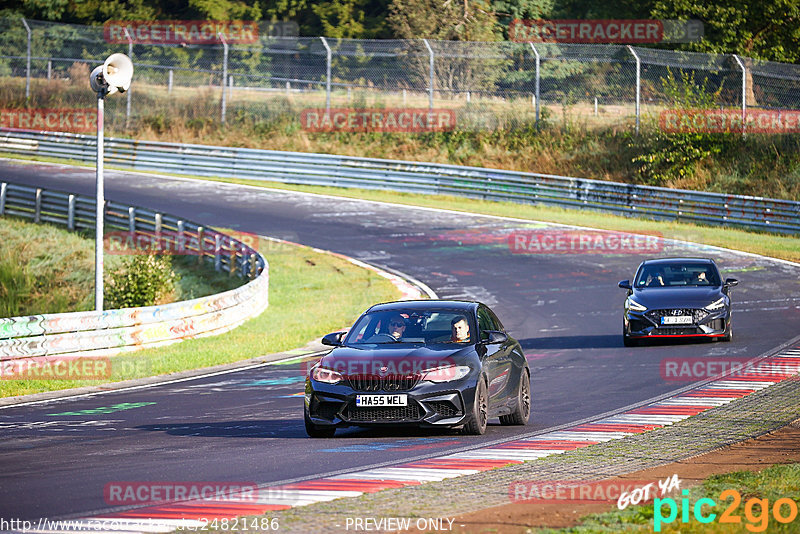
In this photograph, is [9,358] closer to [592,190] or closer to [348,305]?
[348,305]

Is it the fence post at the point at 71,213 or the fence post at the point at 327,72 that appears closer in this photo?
the fence post at the point at 71,213

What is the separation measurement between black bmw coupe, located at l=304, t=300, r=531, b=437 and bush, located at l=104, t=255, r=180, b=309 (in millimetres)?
15035

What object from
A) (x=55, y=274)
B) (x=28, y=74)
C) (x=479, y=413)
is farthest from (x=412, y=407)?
(x=28, y=74)

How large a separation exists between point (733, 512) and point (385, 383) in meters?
4.22

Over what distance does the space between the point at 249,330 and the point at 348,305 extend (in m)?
3.35

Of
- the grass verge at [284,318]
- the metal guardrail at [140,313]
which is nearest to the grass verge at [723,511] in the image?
the grass verge at [284,318]

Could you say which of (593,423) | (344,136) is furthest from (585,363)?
(344,136)

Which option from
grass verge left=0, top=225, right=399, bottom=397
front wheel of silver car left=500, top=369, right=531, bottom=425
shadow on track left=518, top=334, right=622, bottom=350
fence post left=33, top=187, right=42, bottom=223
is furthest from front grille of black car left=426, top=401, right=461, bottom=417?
fence post left=33, top=187, right=42, bottom=223

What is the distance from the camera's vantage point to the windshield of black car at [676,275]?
68.4 ft

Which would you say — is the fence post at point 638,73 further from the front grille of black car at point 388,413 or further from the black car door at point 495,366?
the front grille of black car at point 388,413

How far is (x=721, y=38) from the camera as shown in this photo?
5156 cm

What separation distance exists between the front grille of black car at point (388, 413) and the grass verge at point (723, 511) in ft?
10.2

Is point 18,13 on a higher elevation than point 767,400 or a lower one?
higher

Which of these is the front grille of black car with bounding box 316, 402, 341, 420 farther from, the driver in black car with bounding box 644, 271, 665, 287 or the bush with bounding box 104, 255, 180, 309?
the bush with bounding box 104, 255, 180, 309
